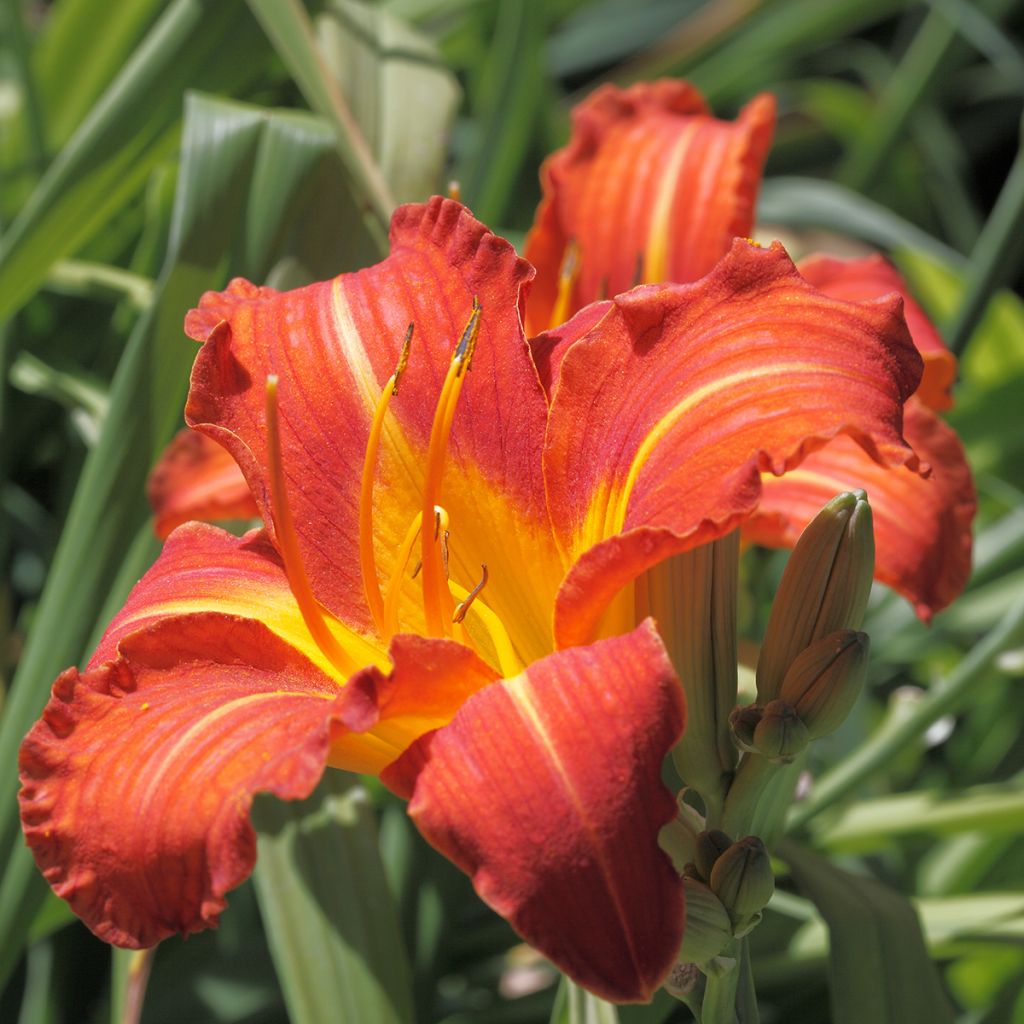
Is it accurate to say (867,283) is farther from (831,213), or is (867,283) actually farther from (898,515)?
(831,213)

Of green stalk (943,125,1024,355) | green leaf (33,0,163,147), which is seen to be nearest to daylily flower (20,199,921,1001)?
green stalk (943,125,1024,355)

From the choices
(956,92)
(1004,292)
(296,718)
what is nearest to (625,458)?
(296,718)

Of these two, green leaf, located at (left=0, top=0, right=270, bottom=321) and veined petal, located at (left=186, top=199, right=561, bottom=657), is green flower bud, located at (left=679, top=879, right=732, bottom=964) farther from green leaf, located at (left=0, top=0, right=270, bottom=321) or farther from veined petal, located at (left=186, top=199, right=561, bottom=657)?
green leaf, located at (left=0, top=0, right=270, bottom=321)

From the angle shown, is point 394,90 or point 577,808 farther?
point 394,90

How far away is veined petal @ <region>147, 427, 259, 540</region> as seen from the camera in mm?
821

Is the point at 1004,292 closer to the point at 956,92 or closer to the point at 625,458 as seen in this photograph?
the point at 956,92

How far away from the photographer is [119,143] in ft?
3.17

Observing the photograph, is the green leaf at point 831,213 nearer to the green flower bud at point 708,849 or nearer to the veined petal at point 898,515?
the veined petal at point 898,515

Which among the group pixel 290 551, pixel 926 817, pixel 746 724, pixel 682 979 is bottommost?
pixel 926 817

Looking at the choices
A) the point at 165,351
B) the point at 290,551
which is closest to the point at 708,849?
the point at 290,551

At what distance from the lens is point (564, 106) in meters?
2.12

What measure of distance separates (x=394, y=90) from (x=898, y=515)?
62 cm

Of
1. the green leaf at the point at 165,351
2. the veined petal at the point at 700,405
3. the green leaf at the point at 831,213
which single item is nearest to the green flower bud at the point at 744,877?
the veined petal at the point at 700,405

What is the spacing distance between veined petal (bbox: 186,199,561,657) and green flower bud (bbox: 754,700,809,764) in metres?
0.16
